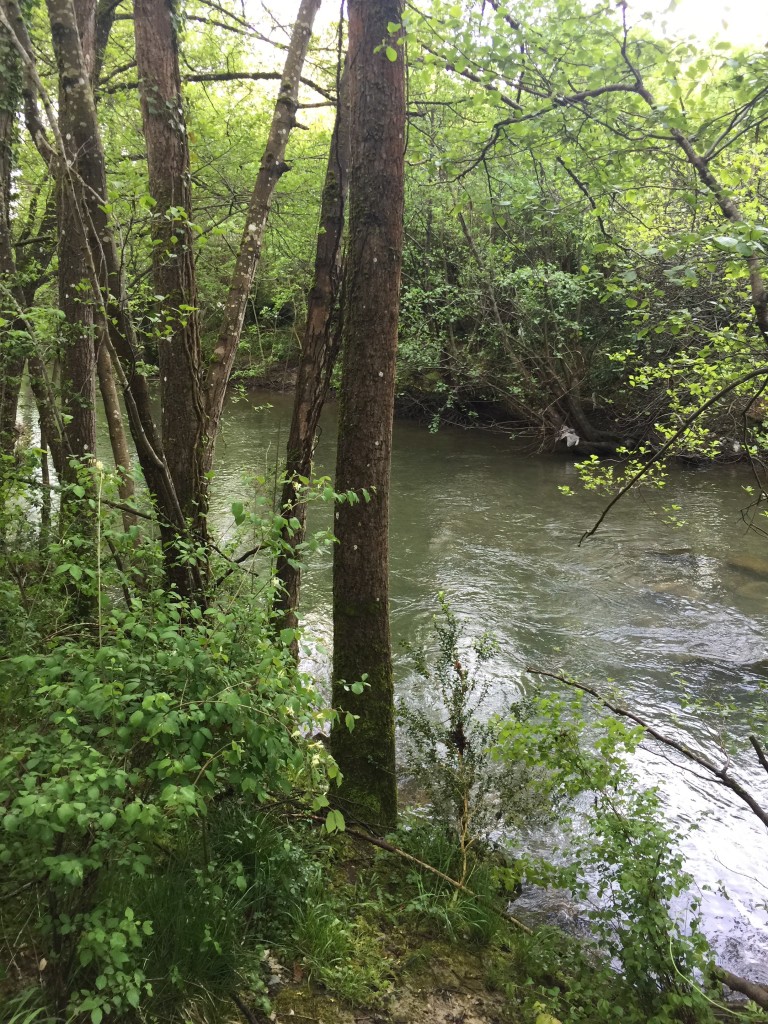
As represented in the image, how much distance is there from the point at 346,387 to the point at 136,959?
9.58 feet

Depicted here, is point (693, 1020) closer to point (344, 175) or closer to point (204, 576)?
point (204, 576)

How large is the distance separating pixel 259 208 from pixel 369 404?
79.4 inches

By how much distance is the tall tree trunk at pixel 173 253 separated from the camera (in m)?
3.95

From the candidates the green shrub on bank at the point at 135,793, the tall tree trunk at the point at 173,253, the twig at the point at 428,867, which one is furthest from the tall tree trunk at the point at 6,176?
the twig at the point at 428,867

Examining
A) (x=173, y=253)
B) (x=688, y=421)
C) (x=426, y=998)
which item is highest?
(x=173, y=253)

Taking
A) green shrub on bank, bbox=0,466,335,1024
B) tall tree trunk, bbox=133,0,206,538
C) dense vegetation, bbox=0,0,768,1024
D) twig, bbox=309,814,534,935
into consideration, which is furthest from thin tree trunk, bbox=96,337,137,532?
twig, bbox=309,814,534,935

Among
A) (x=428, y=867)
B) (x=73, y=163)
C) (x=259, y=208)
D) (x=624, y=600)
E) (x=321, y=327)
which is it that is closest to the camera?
(x=73, y=163)

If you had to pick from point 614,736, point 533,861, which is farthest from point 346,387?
point 533,861

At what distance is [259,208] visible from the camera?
4.67 meters

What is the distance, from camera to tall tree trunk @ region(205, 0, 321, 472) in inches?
180

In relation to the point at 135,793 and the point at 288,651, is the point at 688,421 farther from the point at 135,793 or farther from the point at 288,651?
the point at 135,793

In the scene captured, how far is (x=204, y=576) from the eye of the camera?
12.4 feet

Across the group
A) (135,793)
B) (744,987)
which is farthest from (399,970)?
(744,987)

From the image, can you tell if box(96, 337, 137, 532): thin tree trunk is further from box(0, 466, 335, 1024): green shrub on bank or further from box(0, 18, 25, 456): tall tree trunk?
box(0, 466, 335, 1024): green shrub on bank
